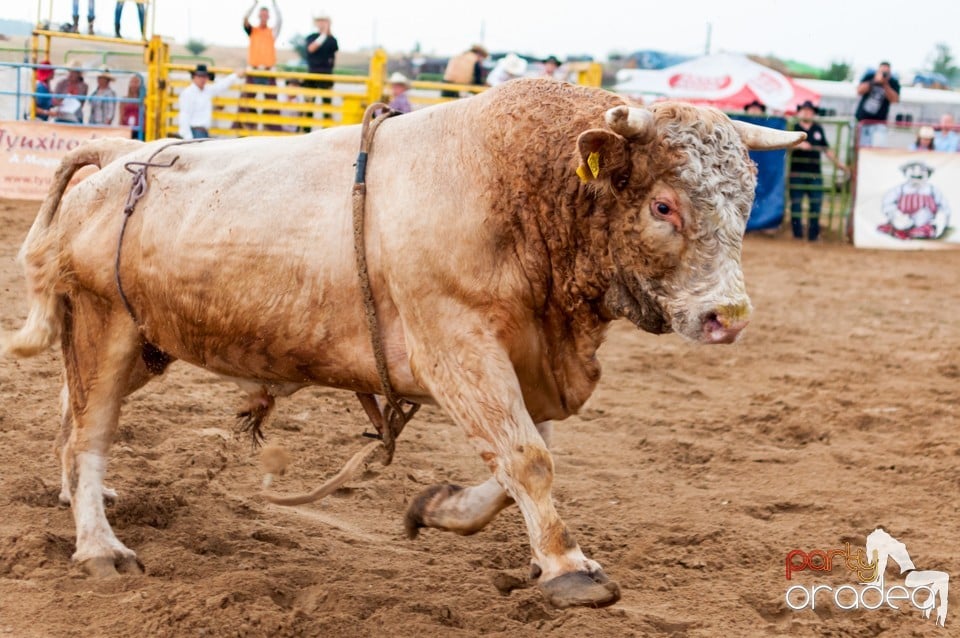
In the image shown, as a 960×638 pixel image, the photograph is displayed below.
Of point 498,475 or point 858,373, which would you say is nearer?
Result: point 498,475

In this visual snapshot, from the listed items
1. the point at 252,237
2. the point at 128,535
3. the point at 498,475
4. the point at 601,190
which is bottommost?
the point at 128,535

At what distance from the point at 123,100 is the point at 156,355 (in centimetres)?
1008

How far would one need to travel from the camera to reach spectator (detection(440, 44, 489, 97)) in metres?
15.5

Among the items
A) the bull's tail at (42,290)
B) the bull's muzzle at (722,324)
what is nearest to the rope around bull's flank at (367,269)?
the bull's muzzle at (722,324)

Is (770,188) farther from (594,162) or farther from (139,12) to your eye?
(594,162)

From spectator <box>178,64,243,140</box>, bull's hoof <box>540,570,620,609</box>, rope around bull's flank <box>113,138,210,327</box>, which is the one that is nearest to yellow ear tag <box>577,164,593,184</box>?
bull's hoof <box>540,570,620,609</box>

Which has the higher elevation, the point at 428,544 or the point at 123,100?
the point at 123,100

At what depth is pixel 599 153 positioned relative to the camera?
3256 millimetres

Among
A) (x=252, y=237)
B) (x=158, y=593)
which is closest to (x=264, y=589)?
(x=158, y=593)

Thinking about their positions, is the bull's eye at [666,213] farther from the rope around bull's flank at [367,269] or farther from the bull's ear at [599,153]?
the rope around bull's flank at [367,269]

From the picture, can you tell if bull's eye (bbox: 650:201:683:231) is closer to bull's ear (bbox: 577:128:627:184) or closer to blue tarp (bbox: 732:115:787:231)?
bull's ear (bbox: 577:128:627:184)

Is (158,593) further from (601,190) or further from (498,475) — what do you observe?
(601,190)

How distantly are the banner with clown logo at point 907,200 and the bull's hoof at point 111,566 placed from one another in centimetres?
1226

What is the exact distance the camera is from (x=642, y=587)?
3.91 m
